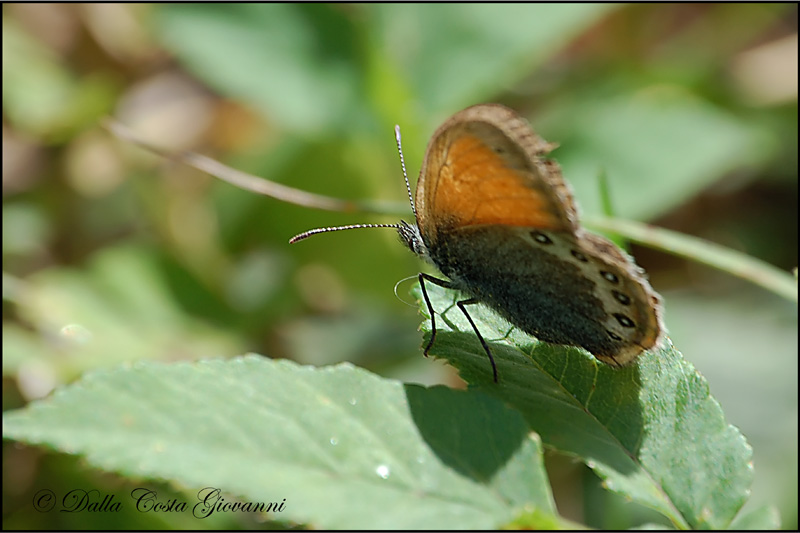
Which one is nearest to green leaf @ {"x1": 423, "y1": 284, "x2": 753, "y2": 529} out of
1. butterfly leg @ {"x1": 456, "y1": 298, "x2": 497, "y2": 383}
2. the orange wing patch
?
butterfly leg @ {"x1": 456, "y1": 298, "x2": 497, "y2": 383}

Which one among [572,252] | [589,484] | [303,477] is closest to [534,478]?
[303,477]

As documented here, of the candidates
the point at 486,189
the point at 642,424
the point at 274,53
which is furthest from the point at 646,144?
the point at 642,424

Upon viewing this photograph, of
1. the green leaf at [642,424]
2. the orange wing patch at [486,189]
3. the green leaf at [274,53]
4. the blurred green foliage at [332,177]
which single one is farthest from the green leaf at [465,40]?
the green leaf at [642,424]

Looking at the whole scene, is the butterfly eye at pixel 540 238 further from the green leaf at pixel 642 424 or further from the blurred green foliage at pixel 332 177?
the blurred green foliage at pixel 332 177

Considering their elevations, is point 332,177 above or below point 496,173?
below

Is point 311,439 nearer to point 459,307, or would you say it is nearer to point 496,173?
point 496,173

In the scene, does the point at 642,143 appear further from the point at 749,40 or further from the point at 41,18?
the point at 41,18
